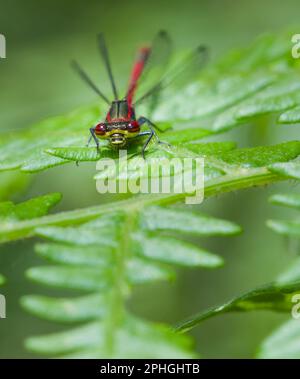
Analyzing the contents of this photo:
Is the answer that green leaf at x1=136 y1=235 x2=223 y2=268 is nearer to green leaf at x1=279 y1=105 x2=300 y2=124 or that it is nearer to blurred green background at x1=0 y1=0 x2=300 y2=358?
green leaf at x1=279 y1=105 x2=300 y2=124

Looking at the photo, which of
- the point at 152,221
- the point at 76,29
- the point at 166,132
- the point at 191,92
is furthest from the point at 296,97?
the point at 76,29

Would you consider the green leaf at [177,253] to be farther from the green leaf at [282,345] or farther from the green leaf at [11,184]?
the green leaf at [11,184]

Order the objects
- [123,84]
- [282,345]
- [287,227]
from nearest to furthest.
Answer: [282,345] → [287,227] → [123,84]

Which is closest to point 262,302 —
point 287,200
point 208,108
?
point 287,200

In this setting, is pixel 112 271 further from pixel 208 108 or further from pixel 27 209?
pixel 208 108

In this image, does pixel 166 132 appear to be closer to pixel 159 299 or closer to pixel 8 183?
pixel 8 183

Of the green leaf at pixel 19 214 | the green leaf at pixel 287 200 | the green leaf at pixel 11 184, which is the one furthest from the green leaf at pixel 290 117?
the green leaf at pixel 11 184

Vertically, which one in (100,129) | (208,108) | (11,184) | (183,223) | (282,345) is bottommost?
(282,345)
